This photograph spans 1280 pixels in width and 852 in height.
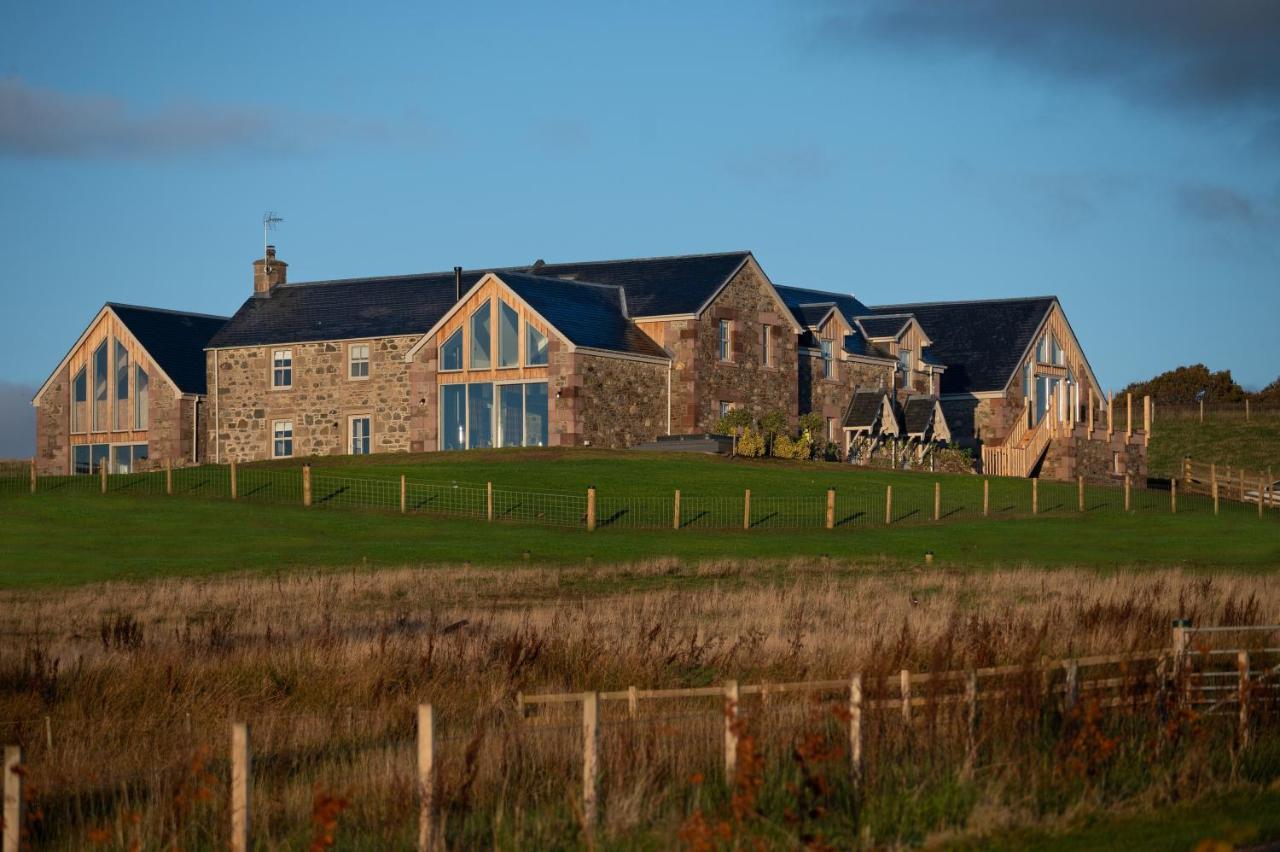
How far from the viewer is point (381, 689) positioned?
2167cm

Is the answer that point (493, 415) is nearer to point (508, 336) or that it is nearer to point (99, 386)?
point (508, 336)

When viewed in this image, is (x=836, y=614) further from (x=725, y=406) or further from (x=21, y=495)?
(x=725, y=406)

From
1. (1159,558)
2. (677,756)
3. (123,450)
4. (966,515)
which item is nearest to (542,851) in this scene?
(677,756)

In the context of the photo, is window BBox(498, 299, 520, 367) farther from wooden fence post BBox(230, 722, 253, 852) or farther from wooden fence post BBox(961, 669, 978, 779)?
wooden fence post BBox(230, 722, 253, 852)

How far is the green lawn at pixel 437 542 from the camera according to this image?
37.1m

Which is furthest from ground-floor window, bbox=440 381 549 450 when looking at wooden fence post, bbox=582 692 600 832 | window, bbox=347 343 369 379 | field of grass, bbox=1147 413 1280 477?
wooden fence post, bbox=582 692 600 832

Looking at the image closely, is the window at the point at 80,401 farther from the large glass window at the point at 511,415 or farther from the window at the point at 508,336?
the window at the point at 508,336

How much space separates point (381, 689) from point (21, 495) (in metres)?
31.3

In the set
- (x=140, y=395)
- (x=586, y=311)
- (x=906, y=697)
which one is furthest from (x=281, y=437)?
(x=906, y=697)

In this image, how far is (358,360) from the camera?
65062 mm

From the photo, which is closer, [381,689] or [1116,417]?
[381,689]

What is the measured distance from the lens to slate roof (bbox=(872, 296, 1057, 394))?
80.1 metres

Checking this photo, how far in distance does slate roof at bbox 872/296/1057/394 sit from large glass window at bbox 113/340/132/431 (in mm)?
33383

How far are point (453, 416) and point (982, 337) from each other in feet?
97.4
